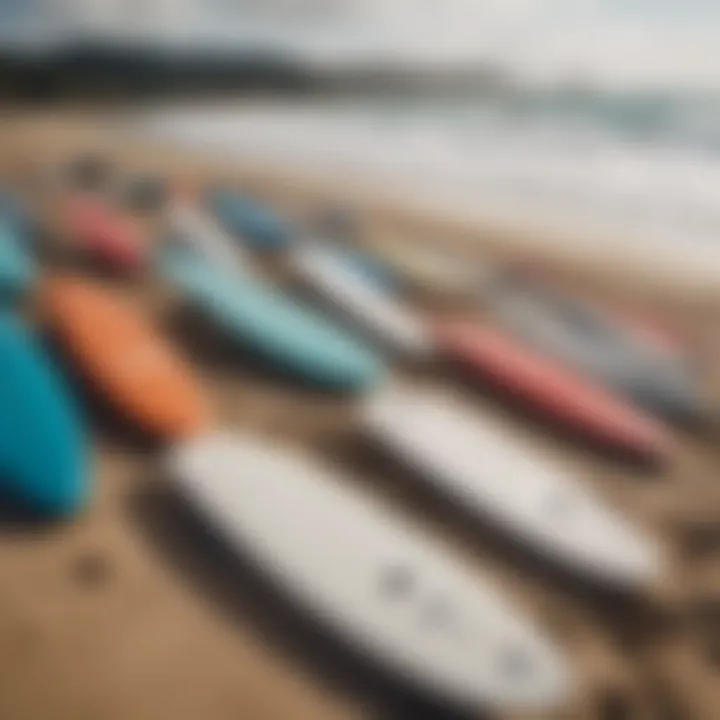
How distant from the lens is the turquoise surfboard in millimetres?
365

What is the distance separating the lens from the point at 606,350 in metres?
0.39

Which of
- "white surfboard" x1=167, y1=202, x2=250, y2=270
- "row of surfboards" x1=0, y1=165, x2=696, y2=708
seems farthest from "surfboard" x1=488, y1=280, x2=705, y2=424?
"white surfboard" x1=167, y1=202, x2=250, y2=270

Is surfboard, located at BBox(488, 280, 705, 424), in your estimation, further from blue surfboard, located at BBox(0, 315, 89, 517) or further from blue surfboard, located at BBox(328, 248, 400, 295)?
blue surfboard, located at BBox(0, 315, 89, 517)

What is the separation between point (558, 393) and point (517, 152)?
25 centimetres

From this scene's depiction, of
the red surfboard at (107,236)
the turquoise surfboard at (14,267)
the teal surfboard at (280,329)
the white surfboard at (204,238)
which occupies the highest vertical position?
the white surfboard at (204,238)

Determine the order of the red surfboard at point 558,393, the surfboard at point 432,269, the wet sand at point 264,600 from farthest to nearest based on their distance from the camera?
1. the surfboard at point 432,269
2. the red surfboard at point 558,393
3. the wet sand at point 264,600

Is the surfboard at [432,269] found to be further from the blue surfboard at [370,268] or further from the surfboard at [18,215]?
the surfboard at [18,215]

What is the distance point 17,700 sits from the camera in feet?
0.69

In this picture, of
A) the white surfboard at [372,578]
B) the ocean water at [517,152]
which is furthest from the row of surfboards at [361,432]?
the ocean water at [517,152]

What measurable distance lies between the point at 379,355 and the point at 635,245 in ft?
0.63

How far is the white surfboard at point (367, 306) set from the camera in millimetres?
376

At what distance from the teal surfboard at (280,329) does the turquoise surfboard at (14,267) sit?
0.05 metres

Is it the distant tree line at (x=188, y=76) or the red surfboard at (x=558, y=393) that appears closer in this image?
the red surfboard at (x=558, y=393)

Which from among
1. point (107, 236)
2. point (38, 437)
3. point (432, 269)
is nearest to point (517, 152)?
point (432, 269)
